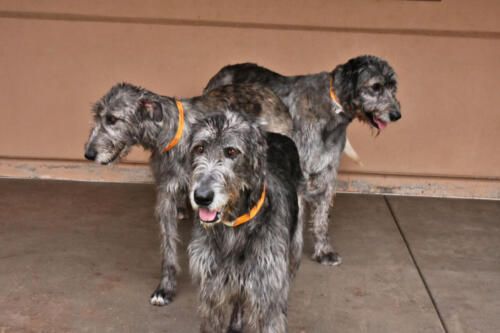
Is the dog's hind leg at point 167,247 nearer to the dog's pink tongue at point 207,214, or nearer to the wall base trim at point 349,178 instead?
the dog's pink tongue at point 207,214

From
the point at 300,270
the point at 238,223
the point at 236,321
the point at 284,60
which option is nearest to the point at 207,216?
the point at 238,223

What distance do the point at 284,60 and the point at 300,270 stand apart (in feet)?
7.46

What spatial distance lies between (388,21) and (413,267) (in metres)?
2.47

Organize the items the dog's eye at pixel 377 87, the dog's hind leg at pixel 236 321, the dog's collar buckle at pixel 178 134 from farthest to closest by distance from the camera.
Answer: the dog's eye at pixel 377 87 → the dog's collar buckle at pixel 178 134 → the dog's hind leg at pixel 236 321

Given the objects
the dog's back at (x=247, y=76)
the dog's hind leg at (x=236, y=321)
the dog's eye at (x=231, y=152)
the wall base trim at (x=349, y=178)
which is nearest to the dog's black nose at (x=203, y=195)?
the dog's eye at (x=231, y=152)

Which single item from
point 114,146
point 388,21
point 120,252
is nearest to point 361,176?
point 388,21

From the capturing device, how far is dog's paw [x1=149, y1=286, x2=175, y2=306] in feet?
13.4

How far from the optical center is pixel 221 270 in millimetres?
3131

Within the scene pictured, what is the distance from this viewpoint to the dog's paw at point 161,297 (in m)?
4.09

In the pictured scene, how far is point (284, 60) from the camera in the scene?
5.97 metres

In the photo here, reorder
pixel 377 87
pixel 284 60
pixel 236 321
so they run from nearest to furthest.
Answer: pixel 236 321 → pixel 377 87 → pixel 284 60

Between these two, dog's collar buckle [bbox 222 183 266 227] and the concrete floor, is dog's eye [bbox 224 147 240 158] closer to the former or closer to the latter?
dog's collar buckle [bbox 222 183 266 227]

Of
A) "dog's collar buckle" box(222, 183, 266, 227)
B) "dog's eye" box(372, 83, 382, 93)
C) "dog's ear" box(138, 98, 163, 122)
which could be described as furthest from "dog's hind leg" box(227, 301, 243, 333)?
"dog's eye" box(372, 83, 382, 93)

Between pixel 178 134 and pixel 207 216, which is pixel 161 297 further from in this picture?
pixel 207 216
